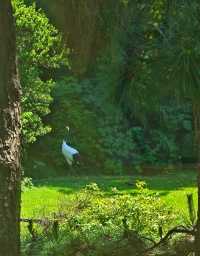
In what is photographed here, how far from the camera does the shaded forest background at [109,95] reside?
17.4ft

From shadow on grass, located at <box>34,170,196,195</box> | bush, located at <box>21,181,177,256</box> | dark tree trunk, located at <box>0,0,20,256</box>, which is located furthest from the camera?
shadow on grass, located at <box>34,170,196,195</box>

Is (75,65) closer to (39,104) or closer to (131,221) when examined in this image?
(131,221)

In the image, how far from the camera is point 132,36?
5.53 metres

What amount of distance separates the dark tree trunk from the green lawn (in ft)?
21.4

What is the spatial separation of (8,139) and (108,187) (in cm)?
1038

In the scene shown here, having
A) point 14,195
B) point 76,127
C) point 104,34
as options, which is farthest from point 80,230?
point 76,127

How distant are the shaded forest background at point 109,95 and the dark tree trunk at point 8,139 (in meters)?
0.67

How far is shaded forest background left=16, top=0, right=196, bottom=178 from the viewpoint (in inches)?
209

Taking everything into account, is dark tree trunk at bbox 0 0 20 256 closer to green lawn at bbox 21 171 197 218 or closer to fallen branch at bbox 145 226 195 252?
fallen branch at bbox 145 226 195 252

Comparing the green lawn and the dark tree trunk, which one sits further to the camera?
the green lawn

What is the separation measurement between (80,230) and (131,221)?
50 cm

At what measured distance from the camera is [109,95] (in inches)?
209

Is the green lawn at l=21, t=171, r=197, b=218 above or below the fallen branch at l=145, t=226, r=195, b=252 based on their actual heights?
above

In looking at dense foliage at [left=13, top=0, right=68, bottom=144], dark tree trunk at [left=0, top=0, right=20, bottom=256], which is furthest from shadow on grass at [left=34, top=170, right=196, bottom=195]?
dark tree trunk at [left=0, top=0, right=20, bottom=256]
